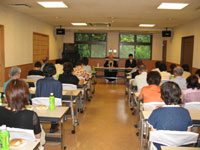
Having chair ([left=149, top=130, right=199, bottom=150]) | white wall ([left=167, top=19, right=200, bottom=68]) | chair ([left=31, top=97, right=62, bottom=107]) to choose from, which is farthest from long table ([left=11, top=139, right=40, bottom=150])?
white wall ([left=167, top=19, right=200, bottom=68])

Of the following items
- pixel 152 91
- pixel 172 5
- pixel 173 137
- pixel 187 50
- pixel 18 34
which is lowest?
pixel 173 137

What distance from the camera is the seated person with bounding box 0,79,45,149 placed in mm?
1947

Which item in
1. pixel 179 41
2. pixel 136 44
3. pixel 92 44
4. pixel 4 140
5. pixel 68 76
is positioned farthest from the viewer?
pixel 92 44

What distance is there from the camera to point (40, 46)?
948cm

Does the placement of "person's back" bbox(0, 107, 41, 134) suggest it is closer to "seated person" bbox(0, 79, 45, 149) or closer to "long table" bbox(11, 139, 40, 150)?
"seated person" bbox(0, 79, 45, 149)

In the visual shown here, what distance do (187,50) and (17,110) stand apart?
27.8ft

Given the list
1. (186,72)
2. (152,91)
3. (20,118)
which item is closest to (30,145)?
(20,118)

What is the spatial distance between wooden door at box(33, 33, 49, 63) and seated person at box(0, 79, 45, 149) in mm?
7125

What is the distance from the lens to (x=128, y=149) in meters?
3.36

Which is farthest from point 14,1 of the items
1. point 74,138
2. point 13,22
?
point 74,138

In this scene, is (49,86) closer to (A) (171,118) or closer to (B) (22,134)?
(B) (22,134)

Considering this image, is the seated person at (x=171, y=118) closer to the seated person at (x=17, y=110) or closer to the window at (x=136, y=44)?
the seated person at (x=17, y=110)

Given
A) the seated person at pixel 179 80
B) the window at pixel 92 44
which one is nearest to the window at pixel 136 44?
the window at pixel 92 44

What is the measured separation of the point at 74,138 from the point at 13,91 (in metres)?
2.09
